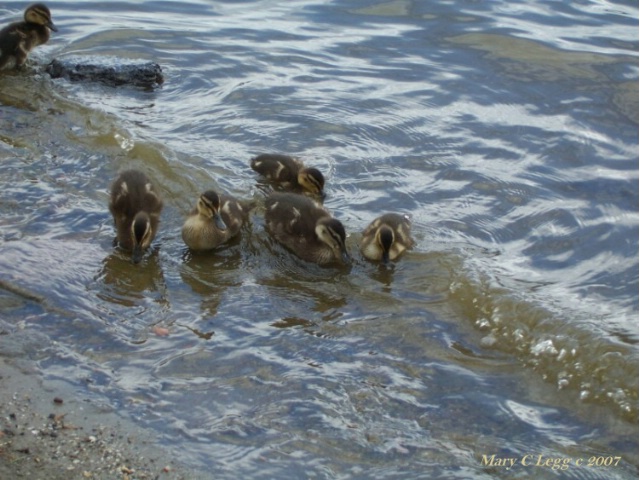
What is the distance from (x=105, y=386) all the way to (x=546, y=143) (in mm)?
5192

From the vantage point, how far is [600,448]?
15.8 feet

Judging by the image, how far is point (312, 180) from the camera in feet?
25.3

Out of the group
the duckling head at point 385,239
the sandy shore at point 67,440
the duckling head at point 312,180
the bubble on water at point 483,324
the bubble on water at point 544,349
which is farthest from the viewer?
the duckling head at point 312,180

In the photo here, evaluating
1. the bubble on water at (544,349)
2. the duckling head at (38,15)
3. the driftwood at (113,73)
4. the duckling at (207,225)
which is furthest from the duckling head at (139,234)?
the duckling head at (38,15)

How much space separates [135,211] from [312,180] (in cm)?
150

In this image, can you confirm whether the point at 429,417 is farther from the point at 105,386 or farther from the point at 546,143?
the point at 546,143

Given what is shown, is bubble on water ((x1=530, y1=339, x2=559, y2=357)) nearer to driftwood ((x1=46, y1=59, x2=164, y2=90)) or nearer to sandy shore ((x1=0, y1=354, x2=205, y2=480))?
sandy shore ((x1=0, y1=354, x2=205, y2=480))

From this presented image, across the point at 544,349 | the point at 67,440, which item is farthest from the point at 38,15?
the point at 67,440

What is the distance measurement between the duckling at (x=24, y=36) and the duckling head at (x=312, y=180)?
13.1 ft

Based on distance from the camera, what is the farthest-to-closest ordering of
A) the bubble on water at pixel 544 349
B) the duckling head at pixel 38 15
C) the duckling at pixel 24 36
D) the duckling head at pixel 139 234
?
the duckling head at pixel 38 15
the duckling at pixel 24 36
the duckling head at pixel 139 234
the bubble on water at pixel 544 349

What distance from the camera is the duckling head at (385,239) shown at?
6.72m

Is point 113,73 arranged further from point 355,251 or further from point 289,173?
point 355,251

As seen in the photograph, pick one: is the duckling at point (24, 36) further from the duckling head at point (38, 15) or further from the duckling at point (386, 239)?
the duckling at point (386, 239)

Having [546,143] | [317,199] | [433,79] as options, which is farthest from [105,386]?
[433,79]
